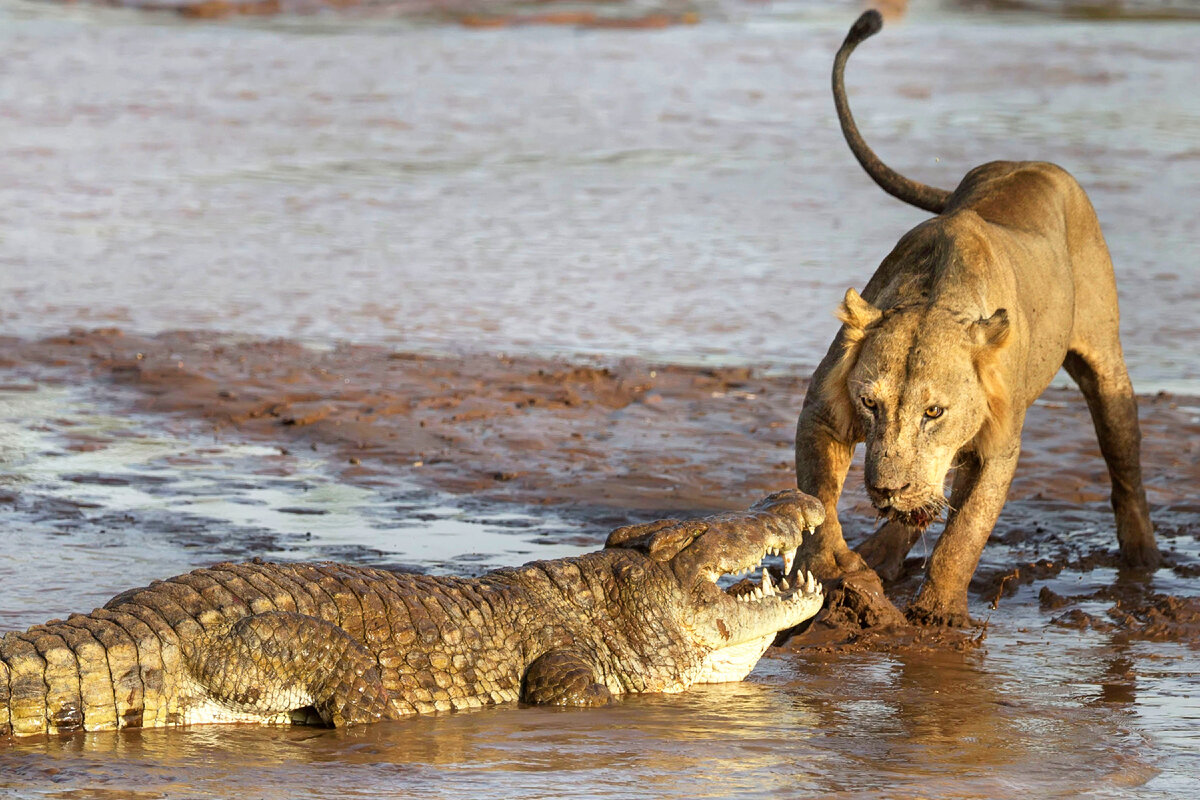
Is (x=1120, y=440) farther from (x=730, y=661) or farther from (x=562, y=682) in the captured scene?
(x=562, y=682)

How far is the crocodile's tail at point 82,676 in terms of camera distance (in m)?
5.32

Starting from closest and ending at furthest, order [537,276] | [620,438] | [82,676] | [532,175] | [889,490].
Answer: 1. [82,676]
2. [889,490]
3. [620,438]
4. [537,276]
5. [532,175]

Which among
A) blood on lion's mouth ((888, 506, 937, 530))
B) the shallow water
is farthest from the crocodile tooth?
the shallow water

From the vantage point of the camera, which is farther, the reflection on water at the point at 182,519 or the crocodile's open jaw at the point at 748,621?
the reflection on water at the point at 182,519

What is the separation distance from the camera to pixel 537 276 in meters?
14.5

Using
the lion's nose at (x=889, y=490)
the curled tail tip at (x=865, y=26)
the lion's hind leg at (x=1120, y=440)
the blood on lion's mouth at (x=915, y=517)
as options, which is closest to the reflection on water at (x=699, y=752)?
the blood on lion's mouth at (x=915, y=517)

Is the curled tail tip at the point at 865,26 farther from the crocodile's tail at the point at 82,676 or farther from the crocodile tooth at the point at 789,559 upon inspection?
the crocodile's tail at the point at 82,676

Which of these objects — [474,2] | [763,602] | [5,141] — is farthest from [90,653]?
[474,2]

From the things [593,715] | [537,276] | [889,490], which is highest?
[537,276]

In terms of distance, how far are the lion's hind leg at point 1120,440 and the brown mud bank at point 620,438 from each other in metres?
0.14

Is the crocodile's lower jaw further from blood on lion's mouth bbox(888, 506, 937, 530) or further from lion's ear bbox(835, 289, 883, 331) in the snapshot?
lion's ear bbox(835, 289, 883, 331)

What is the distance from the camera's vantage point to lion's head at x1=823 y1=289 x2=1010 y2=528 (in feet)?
20.4

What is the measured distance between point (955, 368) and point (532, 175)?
1250cm

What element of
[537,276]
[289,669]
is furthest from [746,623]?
[537,276]
